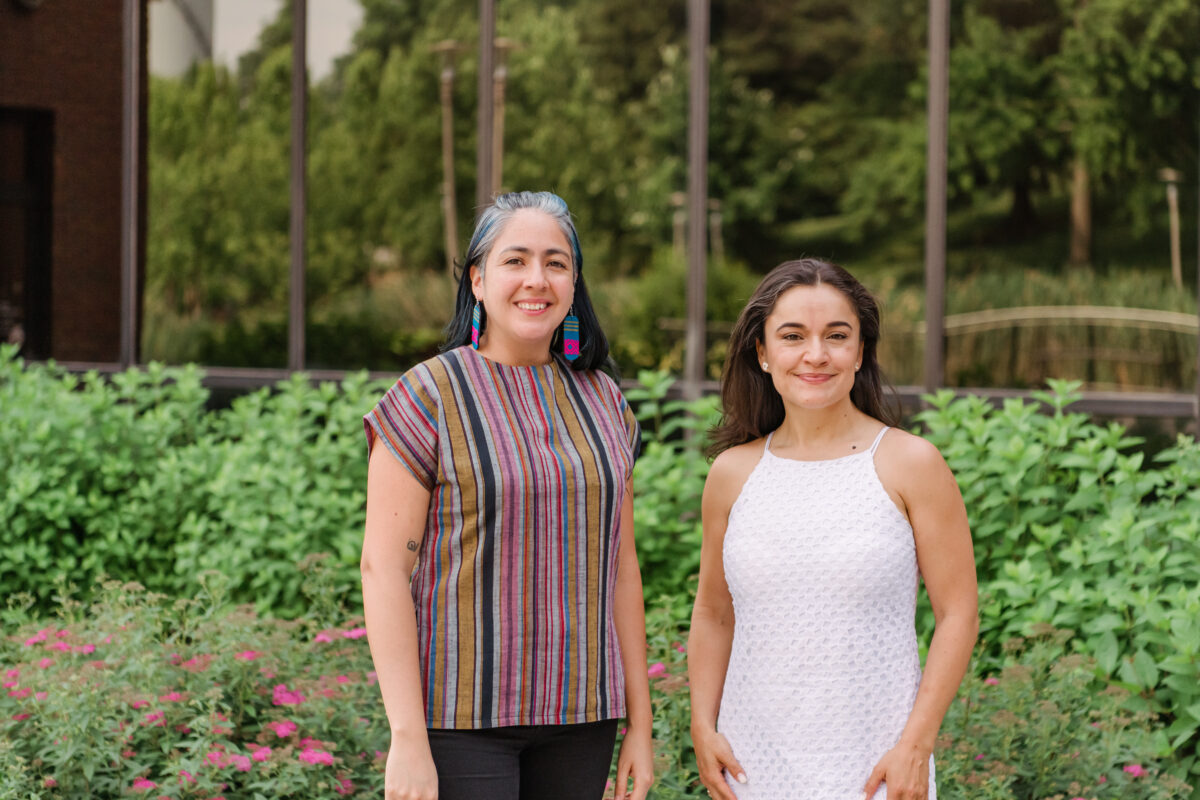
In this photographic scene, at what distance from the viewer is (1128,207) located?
713cm

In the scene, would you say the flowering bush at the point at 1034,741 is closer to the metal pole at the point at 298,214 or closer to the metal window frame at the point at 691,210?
the metal window frame at the point at 691,210

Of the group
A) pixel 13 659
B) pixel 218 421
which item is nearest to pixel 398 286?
pixel 218 421

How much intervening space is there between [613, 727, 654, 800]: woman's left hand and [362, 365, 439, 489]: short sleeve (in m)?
0.55

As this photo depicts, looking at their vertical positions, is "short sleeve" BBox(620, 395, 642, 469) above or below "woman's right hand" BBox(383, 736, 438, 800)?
above

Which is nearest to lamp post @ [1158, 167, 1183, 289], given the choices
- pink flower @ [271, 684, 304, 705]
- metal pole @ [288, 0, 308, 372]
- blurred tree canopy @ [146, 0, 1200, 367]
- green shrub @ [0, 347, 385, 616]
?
blurred tree canopy @ [146, 0, 1200, 367]

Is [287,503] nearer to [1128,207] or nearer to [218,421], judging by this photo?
[218,421]

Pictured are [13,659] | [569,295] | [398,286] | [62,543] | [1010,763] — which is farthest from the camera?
[398,286]

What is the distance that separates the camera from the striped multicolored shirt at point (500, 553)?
5.99 ft

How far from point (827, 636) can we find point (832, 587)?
0.08 metres

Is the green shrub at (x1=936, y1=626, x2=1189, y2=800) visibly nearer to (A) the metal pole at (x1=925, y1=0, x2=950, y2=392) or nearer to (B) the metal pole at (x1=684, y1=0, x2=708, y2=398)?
(A) the metal pole at (x1=925, y1=0, x2=950, y2=392)

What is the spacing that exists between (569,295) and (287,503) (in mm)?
3024

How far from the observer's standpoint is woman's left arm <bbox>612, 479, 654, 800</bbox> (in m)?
2.01

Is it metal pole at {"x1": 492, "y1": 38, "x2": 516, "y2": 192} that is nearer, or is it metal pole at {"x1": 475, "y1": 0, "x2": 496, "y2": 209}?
metal pole at {"x1": 475, "y1": 0, "x2": 496, "y2": 209}

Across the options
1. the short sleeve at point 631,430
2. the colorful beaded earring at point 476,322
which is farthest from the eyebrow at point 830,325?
the colorful beaded earring at point 476,322
